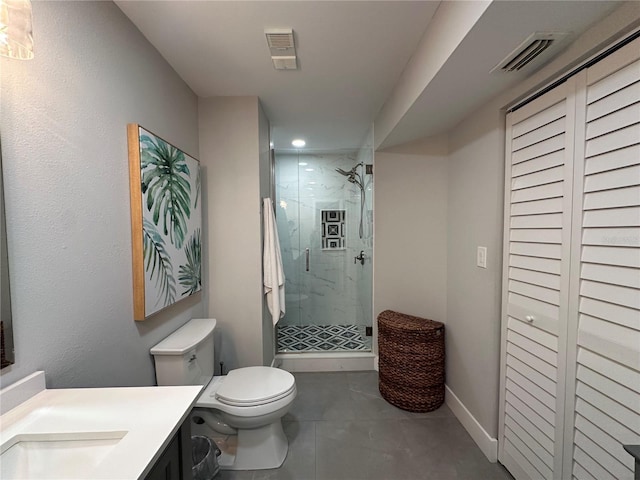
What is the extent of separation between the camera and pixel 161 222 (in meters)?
1.46

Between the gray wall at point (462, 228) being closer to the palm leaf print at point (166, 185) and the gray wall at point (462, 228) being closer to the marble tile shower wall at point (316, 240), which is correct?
the marble tile shower wall at point (316, 240)

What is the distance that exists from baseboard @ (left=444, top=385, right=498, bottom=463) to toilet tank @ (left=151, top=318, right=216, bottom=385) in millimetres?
1726

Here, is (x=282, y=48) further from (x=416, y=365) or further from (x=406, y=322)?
(x=416, y=365)

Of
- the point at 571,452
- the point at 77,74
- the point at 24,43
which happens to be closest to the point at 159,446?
the point at 24,43

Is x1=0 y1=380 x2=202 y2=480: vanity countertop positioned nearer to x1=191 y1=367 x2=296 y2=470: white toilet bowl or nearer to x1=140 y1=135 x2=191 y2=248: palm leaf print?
x1=191 y1=367 x2=296 y2=470: white toilet bowl

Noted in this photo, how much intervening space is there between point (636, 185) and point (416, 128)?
4.30 feet

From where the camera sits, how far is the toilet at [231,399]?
1.46 metres

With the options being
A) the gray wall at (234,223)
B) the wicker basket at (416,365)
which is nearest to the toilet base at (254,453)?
the gray wall at (234,223)

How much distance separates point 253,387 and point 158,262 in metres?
0.87

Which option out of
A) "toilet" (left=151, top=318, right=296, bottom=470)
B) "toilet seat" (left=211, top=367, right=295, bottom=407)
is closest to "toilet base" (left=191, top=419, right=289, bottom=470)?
"toilet" (left=151, top=318, right=296, bottom=470)

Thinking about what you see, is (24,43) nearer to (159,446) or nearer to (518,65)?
(159,446)

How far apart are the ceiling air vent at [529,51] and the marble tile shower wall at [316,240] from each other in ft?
6.56

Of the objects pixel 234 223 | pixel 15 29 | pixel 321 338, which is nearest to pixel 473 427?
pixel 321 338

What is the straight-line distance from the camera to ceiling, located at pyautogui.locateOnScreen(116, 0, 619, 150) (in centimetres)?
96
